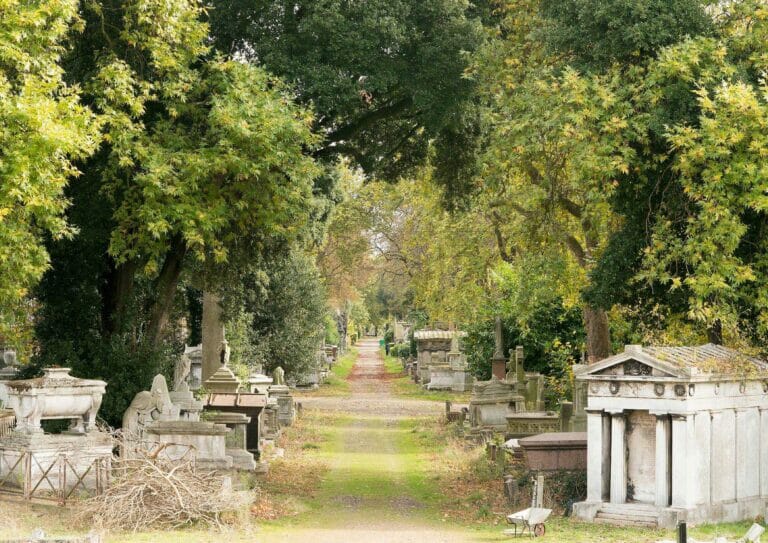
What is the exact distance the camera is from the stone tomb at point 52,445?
15977 millimetres

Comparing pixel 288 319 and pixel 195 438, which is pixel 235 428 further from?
pixel 288 319

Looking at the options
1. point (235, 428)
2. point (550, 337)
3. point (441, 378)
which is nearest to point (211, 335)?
point (235, 428)

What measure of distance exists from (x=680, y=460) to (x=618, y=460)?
41.0 inches

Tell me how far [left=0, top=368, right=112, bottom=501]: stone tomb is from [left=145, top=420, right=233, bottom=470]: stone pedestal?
2.92 feet

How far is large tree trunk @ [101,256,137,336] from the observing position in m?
22.0

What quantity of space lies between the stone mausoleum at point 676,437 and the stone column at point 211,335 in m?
17.0

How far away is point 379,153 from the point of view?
25531 millimetres

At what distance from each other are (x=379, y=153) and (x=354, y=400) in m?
20.8

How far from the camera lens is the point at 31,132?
14922mm

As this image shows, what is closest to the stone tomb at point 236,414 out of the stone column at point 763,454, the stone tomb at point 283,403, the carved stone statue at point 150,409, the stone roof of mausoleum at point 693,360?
the carved stone statue at point 150,409

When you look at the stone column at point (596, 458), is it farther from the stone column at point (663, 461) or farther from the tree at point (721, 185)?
the tree at point (721, 185)

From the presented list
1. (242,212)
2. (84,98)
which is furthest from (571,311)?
(84,98)

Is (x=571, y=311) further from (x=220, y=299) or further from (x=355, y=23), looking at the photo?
(x=355, y=23)

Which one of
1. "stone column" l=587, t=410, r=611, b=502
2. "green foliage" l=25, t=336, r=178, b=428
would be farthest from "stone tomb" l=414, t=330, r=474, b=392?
"stone column" l=587, t=410, r=611, b=502
